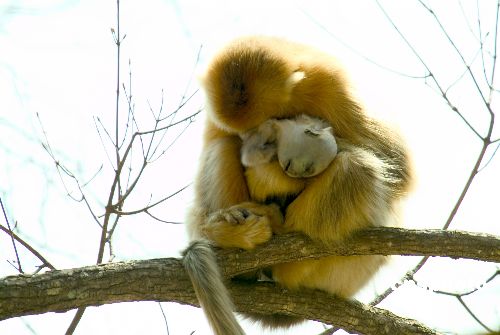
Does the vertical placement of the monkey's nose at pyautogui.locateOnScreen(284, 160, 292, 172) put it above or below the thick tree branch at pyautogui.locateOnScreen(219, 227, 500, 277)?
above

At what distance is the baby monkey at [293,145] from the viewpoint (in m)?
5.15

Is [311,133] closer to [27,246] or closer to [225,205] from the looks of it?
[225,205]

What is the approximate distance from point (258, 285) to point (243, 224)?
54 centimetres

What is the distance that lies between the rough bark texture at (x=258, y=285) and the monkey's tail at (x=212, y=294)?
0.12 m

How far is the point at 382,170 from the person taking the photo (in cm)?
542

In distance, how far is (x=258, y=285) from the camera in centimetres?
531

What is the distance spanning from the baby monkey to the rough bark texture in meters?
0.59

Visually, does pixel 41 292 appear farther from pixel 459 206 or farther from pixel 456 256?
pixel 459 206

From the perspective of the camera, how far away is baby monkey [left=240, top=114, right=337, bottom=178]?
515cm

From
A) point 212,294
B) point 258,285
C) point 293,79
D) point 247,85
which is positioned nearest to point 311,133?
point 293,79

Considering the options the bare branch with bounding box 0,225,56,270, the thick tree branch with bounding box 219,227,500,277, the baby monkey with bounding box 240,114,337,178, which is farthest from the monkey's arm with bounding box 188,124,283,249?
the bare branch with bounding box 0,225,56,270

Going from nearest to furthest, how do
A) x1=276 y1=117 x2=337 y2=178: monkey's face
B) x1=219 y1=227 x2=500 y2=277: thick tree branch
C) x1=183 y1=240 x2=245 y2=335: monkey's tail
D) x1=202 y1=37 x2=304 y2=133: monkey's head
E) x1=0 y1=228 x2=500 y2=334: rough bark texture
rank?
1. x1=0 y1=228 x2=500 y2=334: rough bark texture
2. x1=183 y1=240 x2=245 y2=335: monkey's tail
3. x1=219 y1=227 x2=500 y2=277: thick tree branch
4. x1=276 y1=117 x2=337 y2=178: monkey's face
5. x1=202 y1=37 x2=304 y2=133: monkey's head

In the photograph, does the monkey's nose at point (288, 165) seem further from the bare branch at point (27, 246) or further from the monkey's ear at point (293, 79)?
the bare branch at point (27, 246)

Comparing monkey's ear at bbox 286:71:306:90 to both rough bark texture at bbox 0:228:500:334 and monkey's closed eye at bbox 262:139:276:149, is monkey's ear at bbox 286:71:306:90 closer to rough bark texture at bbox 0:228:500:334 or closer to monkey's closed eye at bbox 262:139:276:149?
monkey's closed eye at bbox 262:139:276:149
